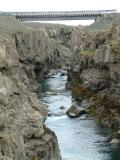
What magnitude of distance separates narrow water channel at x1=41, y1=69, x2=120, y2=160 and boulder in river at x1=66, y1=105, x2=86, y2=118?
91 cm

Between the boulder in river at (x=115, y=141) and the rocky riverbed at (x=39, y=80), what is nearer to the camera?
the rocky riverbed at (x=39, y=80)

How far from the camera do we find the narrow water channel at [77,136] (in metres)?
67.1

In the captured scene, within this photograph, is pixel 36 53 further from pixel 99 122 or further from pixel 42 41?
pixel 99 122

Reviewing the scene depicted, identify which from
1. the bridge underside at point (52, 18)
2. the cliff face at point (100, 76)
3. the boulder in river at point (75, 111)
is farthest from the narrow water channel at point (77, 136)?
the bridge underside at point (52, 18)

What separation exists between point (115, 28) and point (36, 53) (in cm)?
4368

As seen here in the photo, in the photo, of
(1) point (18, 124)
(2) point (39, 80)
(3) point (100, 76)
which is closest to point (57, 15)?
(2) point (39, 80)

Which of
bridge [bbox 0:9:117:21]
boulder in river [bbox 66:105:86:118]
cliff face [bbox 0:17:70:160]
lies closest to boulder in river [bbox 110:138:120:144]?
cliff face [bbox 0:17:70:160]

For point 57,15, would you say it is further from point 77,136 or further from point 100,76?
point 77,136

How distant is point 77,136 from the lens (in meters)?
76.9

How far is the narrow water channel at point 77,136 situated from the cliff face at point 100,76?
3502mm

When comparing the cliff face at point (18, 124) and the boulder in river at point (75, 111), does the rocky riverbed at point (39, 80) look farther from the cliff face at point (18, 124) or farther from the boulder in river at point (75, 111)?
the boulder in river at point (75, 111)

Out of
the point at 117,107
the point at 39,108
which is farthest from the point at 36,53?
the point at 39,108

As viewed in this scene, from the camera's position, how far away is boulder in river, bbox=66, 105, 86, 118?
92.3 meters

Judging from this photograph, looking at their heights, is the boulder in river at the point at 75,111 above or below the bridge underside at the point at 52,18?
above
